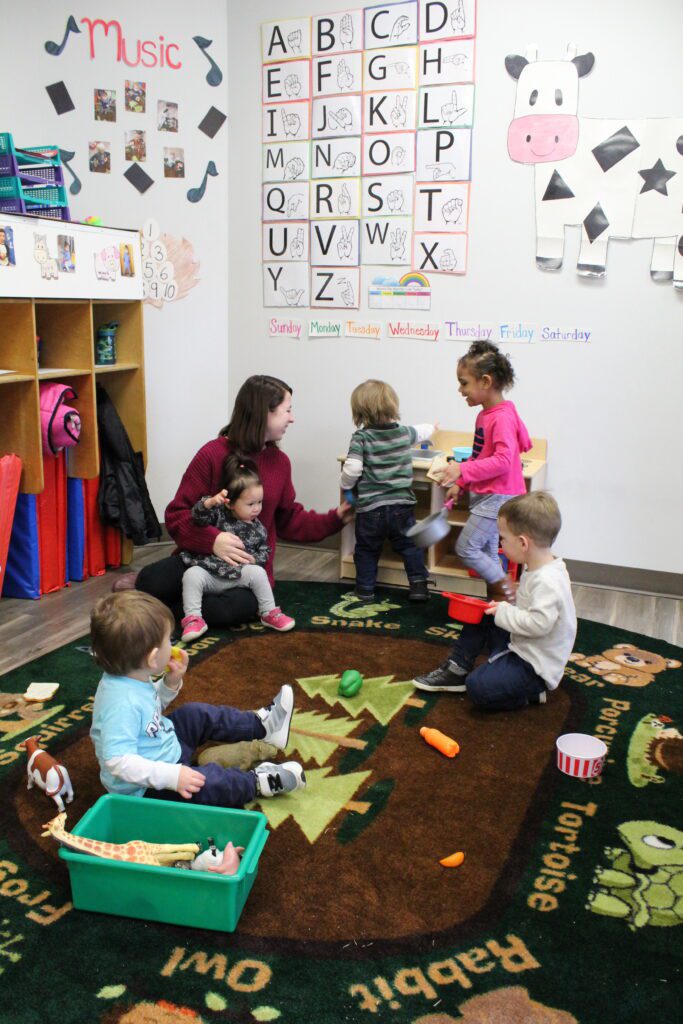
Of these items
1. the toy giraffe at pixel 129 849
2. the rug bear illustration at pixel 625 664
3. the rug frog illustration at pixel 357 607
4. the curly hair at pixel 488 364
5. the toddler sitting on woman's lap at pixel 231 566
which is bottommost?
the rug bear illustration at pixel 625 664

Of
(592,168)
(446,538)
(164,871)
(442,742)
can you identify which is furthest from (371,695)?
(592,168)

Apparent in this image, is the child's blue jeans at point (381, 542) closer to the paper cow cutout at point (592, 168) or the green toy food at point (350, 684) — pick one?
the green toy food at point (350, 684)

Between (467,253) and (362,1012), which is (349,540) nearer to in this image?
(467,253)

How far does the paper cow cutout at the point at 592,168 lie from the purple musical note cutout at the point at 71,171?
2.00 metres

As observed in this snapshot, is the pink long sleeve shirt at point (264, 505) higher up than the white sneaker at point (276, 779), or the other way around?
the pink long sleeve shirt at point (264, 505)

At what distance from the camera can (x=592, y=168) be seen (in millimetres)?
3500

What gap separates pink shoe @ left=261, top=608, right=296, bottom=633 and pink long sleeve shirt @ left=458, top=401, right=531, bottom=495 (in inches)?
33.1

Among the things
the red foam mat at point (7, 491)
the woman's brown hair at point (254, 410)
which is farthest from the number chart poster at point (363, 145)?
the red foam mat at point (7, 491)

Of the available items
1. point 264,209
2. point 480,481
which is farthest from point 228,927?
point 264,209

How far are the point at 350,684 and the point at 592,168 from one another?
235 cm

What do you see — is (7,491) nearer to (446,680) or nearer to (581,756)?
(446,680)

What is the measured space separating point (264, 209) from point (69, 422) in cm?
151

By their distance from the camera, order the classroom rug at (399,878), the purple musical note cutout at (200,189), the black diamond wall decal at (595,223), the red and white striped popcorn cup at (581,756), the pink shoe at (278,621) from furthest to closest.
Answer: the purple musical note cutout at (200,189), the black diamond wall decal at (595,223), the pink shoe at (278,621), the red and white striped popcorn cup at (581,756), the classroom rug at (399,878)

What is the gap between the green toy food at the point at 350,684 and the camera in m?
2.62
